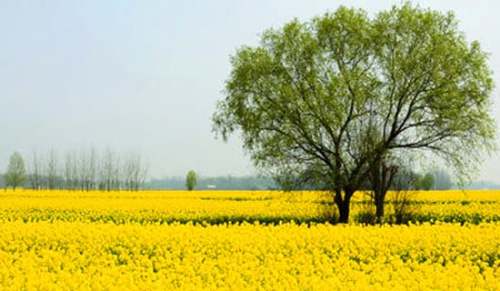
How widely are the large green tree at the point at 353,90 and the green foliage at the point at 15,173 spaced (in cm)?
7311

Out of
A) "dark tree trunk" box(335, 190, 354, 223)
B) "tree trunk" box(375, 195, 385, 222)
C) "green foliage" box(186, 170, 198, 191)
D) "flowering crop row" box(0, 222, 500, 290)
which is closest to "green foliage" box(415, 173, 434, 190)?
"tree trunk" box(375, 195, 385, 222)

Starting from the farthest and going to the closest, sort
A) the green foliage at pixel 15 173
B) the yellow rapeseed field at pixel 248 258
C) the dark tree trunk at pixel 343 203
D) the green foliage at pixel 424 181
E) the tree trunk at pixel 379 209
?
the green foliage at pixel 15 173 < the dark tree trunk at pixel 343 203 < the green foliage at pixel 424 181 < the tree trunk at pixel 379 209 < the yellow rapeseed field at pixel 248 258

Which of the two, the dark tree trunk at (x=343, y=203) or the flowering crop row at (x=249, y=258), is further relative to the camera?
the dark tree trunk at (x=343, y=203)

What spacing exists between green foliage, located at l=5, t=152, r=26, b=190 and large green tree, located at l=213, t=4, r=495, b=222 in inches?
2878

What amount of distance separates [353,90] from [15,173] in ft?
258

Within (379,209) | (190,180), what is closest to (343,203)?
(379,209)

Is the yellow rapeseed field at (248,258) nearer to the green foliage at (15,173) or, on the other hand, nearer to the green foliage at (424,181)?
the green foliage at (424,181)

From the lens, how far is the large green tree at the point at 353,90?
27.9m

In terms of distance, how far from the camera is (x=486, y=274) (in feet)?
36.8

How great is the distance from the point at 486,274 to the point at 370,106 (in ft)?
56.5

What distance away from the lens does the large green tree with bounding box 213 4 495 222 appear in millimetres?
27891

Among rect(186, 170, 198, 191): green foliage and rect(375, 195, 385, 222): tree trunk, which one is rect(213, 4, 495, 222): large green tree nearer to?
rect(375, 195, 385, 222): tree trunk

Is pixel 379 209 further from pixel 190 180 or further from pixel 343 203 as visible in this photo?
pixel 190 180

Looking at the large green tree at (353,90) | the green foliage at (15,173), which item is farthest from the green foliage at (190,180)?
the large green tree at (353,90)
